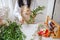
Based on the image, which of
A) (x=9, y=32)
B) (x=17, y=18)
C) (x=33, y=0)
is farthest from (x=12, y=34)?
(x=33, y=0)

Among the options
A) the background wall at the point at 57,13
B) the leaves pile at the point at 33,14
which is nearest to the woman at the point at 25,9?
the leaves pile at the point at 33,14

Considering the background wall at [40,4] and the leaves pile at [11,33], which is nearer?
the leaves pile at [11,33]

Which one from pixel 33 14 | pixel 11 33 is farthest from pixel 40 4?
pixel 11 33

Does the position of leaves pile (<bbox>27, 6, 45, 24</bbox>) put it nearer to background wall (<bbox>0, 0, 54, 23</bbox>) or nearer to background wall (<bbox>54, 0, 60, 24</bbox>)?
background wall (<bbox>0, 0, 54, 23</bbox>)

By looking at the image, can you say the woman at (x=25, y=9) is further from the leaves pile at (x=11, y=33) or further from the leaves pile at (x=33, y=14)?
the leaves pile at (x=11, y=33)

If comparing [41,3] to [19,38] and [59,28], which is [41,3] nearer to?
[59,28]

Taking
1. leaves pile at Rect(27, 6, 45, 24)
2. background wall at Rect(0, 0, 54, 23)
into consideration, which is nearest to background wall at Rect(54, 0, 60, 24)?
background wall at Rect(0, 0, 54, 23)

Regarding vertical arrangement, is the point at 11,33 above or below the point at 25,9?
below

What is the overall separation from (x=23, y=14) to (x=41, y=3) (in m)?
0.17

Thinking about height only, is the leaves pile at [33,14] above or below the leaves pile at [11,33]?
above

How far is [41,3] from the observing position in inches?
46.3

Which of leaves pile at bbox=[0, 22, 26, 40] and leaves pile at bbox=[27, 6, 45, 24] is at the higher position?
leaves pile at bbox=[27, 6, 45, 24]

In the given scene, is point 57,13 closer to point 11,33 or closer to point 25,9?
point 25,9

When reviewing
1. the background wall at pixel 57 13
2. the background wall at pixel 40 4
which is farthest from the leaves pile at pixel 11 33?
the background wall at pixel 57 13
